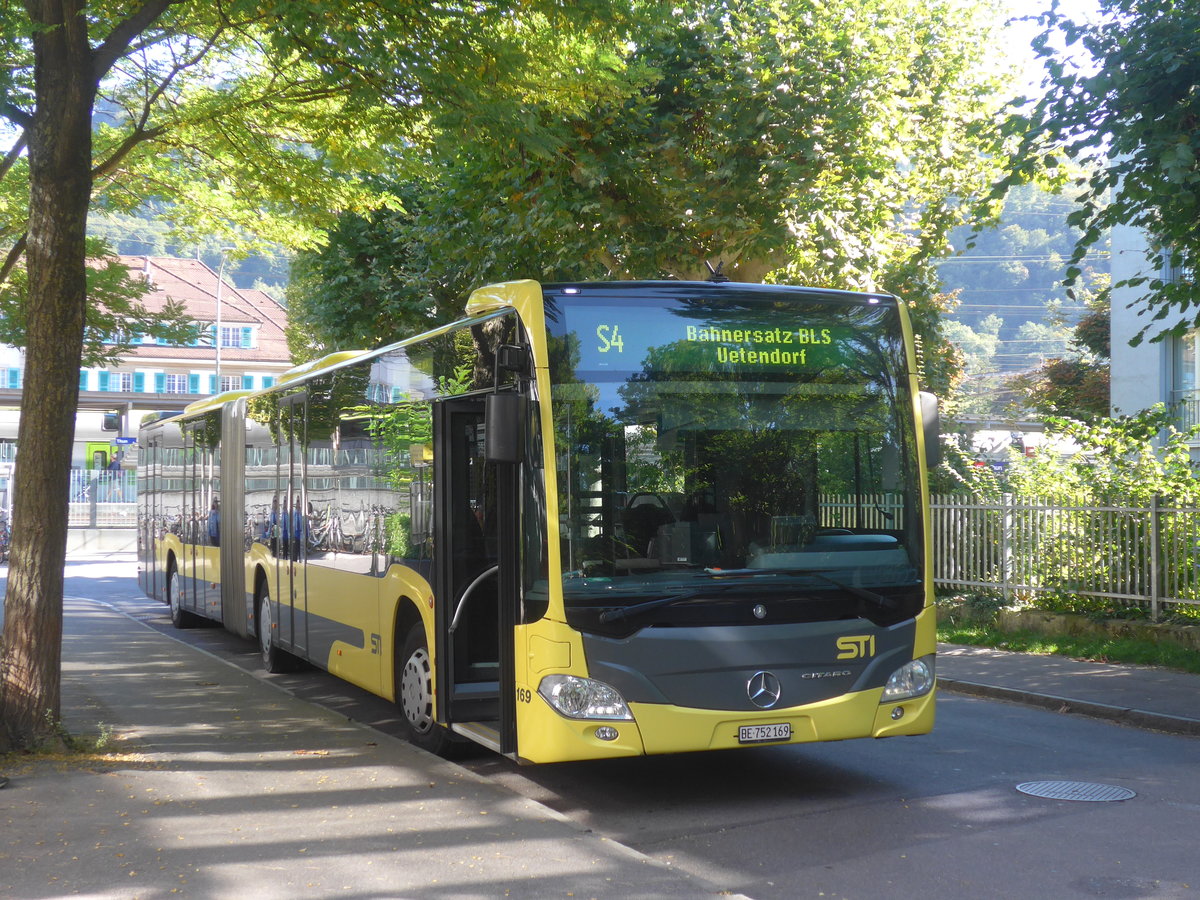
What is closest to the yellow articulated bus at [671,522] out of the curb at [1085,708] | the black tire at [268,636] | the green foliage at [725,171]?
the curb at [1085,708]

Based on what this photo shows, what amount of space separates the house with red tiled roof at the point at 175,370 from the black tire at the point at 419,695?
48.5 m

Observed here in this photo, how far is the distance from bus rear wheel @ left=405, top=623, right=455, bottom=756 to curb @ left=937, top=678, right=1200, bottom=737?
5.58 meters

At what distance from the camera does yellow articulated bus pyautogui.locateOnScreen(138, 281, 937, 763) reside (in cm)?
721

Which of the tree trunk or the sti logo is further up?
the tree trunk

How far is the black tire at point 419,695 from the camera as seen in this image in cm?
888

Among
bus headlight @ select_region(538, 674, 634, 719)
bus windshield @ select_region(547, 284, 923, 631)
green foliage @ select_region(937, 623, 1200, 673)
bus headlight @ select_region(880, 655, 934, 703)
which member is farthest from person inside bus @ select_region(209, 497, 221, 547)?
bus headlight @ select_region(880, 655, 934, 703)

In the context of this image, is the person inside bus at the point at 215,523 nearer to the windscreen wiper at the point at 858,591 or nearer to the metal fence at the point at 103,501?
the windscreen wiper at the point at 858,591

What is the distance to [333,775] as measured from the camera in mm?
7902

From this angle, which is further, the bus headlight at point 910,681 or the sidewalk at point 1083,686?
the sidewalk at point 1083,686

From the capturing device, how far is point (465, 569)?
28.5 feet

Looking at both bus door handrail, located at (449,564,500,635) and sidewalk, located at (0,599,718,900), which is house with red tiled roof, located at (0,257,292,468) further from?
bus door handrail, located at (449,564,500,635)

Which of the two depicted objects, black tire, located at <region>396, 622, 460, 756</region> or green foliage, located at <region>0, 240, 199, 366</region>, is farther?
green foliage, located at <region>0, 240, 199, 366</region>

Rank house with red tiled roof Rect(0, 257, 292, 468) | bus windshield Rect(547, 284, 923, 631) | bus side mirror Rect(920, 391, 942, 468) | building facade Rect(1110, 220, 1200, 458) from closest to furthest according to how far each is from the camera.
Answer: bus windshield Rect(547, 284, 923, 631) < bus side mirror Rect(920, 391, 942, 468) < building facade Rect(1110, 220, 1200, 458) < house with red tiled roof Rect(0, 257, 292, 468)

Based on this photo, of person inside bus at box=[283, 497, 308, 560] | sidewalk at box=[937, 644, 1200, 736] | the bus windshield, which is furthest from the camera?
person inside bus at box=[283, 497, 308, 560]
